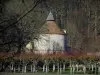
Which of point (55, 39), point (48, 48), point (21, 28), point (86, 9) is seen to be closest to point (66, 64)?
point (48, 48)

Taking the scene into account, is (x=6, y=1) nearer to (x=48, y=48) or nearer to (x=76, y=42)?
(x=48, y=48)

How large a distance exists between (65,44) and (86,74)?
18499mm

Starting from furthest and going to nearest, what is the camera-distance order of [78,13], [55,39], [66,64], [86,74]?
[78,13] → [55,39] → [66,64] → [86,74]

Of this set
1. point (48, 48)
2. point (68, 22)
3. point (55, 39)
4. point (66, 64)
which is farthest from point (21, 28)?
point (68, 22)

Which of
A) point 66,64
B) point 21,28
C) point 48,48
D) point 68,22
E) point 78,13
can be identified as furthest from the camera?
point 68,22

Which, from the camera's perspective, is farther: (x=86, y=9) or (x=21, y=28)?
(x=86, y=9)

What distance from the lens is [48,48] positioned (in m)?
39.7

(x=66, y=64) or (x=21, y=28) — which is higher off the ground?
(x=21, y=28)

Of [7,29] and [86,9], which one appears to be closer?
[7,29]

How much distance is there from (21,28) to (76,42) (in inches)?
1742

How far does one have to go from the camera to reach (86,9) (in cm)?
4653

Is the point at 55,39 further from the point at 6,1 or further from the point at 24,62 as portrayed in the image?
the point at 6,1

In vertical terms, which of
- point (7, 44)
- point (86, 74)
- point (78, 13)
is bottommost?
point (86, 74)

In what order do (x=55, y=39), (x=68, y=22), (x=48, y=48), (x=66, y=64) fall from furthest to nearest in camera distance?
(x=68, y=22) → (x=55, y=39) → (x=48, y=48) → (x=66, y=64)
